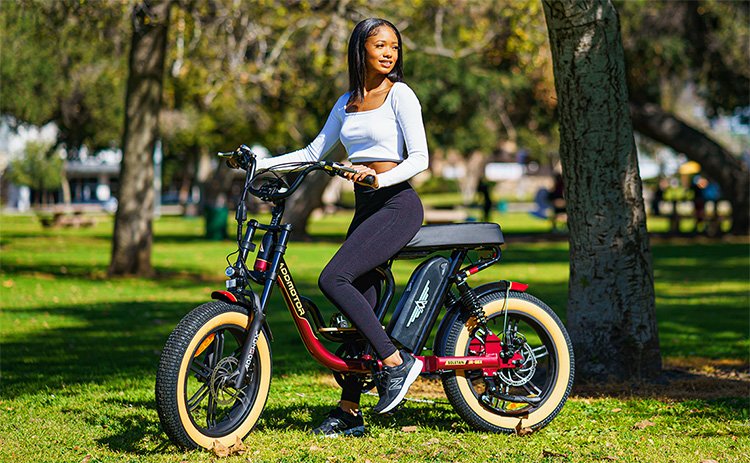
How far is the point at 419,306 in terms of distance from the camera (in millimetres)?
5840

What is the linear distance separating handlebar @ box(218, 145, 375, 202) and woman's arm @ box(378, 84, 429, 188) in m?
0.21

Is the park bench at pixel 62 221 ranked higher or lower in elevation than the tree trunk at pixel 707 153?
lower

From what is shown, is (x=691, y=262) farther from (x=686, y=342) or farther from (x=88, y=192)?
(x=88, y=192)

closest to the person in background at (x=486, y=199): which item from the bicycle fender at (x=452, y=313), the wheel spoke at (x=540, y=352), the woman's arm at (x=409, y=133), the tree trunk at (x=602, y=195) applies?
the tree trunk at (x=602, y=195)

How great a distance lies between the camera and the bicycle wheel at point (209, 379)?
16.9 ft

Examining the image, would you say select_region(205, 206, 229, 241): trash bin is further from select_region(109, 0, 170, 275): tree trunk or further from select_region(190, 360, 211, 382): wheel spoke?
select_region(190, 360, 211, 382): wheel spoke

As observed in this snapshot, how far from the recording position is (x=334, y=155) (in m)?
22.3

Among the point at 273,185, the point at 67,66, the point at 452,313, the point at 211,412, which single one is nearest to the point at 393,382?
the point at 452,313

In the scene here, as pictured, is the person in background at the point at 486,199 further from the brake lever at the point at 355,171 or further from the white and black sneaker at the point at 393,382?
the brake lever at the point at 355,171

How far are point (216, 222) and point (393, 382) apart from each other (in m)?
24.4

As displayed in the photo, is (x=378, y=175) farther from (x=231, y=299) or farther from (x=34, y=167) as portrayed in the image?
(x=34, y=167)

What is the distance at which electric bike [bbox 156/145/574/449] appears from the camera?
17.4 ft

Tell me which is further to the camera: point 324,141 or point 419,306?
point 324,141

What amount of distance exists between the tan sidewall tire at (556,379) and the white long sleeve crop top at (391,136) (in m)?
0.93
